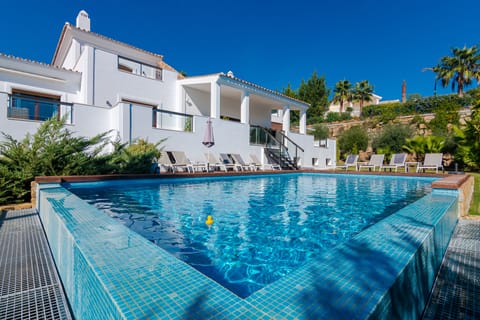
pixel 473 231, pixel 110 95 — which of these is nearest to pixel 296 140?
pixel 110 95

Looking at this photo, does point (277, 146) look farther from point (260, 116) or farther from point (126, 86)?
point (126, 86)

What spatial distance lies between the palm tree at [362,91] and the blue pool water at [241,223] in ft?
142

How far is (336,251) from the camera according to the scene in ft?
6.86

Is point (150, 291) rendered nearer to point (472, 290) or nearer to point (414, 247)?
point (414, 247)

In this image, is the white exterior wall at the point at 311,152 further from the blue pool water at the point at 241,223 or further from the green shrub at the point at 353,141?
the blue pool water at the point at 241,223

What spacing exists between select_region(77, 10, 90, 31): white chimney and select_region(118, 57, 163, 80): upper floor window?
3940mm

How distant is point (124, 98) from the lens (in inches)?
560

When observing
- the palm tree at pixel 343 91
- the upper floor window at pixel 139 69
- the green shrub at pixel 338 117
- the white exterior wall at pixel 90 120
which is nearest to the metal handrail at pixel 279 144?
the upper floor window at pixel 139 69

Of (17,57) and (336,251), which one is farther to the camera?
(17,57)

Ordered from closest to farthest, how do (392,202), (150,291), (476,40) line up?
(150,291) → (392,202) → (476,40)

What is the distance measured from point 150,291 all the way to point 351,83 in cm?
5141

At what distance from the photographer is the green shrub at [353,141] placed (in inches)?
1043

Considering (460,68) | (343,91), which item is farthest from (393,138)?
(343,91)

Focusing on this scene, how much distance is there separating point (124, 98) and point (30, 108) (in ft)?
16.0
